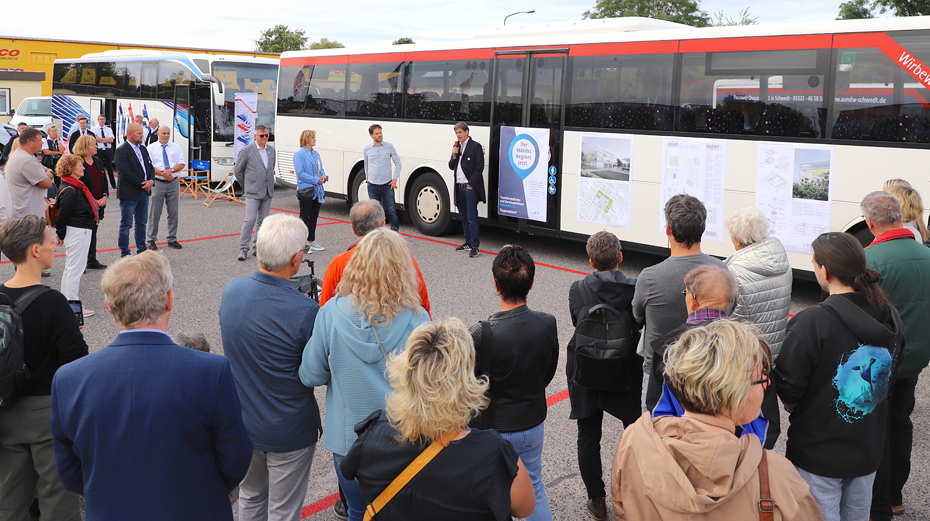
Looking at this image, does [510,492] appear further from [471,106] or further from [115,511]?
[471,106]

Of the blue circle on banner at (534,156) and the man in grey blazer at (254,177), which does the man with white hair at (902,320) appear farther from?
the man in grey blazer at (254,177)

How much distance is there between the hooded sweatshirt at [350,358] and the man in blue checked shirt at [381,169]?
28.1 ft

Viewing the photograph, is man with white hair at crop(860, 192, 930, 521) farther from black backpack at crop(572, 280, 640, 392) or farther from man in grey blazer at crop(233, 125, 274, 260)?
man in grey blazer at crop(233, 125, 274, 260)

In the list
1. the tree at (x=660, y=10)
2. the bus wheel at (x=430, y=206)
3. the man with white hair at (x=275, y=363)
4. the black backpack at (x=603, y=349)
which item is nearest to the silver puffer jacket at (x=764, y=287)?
the black backpack at (x=603, y=349)

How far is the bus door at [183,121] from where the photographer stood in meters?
18.1

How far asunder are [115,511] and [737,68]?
8.48m

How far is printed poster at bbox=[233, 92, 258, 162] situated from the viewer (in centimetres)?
1759

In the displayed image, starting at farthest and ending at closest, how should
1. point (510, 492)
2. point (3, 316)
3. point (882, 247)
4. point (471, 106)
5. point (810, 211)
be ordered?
1. point (471, 106)
2. point (810, 211)
3. point (882, 247)
4. point (3, 316)
5. point (510, 492)

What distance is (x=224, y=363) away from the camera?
8.10 ft

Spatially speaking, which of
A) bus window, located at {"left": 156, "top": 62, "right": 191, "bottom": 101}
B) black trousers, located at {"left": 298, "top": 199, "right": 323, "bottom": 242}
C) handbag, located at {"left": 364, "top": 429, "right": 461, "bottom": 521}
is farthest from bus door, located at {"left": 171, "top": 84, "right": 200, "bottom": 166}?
handbag, located at {"left": 364, "top": 429, "right": 461, "bottom": 521}

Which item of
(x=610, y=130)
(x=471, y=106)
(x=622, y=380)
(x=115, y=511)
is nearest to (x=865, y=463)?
(x=622, y=380)

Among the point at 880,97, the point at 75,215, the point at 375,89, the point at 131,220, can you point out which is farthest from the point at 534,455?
the point at 375,89

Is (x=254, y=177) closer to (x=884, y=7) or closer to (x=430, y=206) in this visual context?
(x=430, y=206)

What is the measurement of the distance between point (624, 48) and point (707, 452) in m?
8.65
